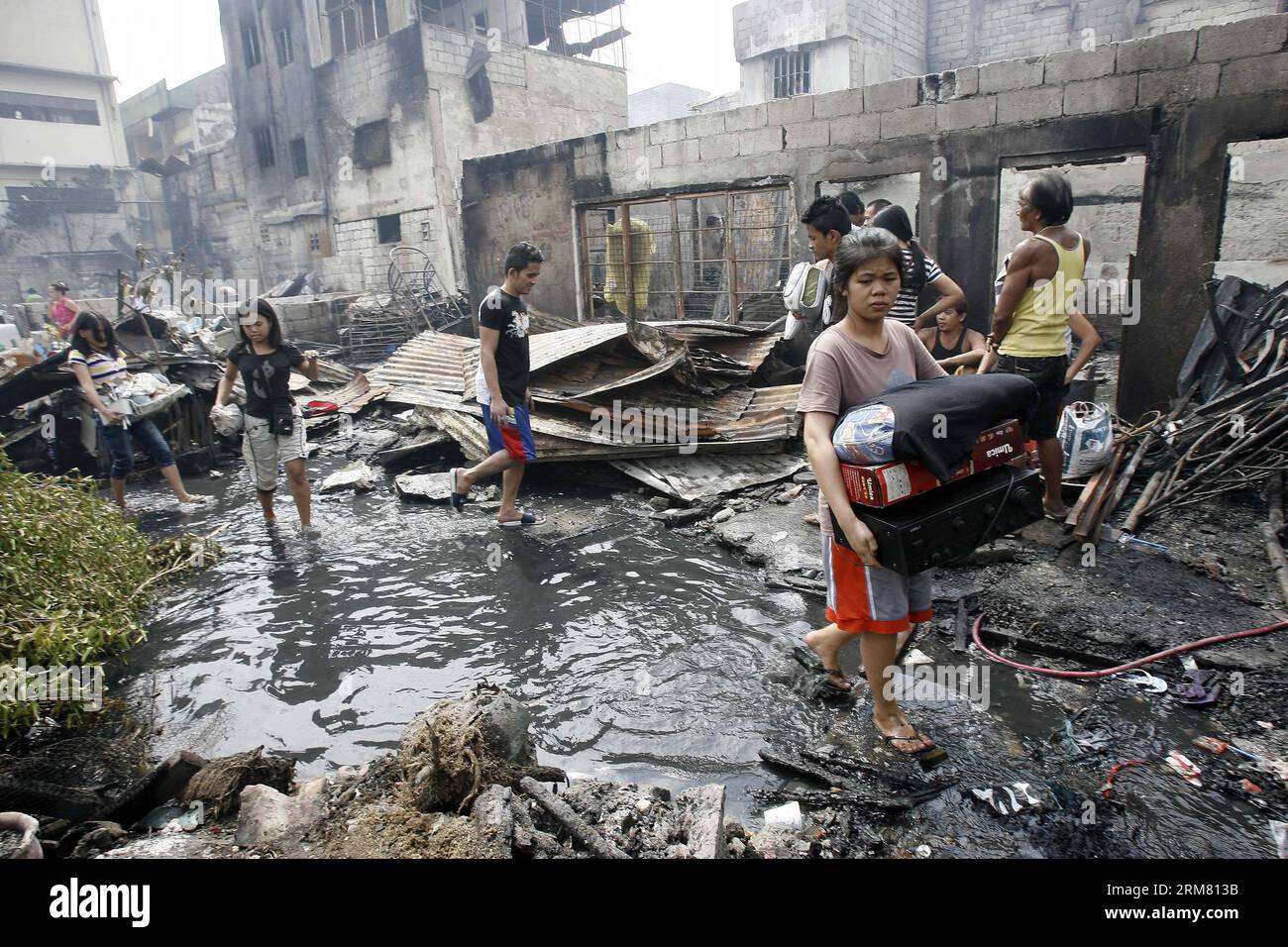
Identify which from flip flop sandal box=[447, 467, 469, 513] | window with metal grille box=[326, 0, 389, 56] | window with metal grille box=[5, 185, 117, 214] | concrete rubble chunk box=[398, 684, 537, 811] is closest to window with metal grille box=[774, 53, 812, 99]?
window with metal grille box=[326, 0, 389, 56]

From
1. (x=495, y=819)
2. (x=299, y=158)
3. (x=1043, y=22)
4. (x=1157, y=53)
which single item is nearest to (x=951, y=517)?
(x=495, y=819)

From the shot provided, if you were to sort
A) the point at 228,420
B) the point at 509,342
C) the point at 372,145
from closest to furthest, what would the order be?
the point at 509,342 < the point at 228,420 < the point at 372,145

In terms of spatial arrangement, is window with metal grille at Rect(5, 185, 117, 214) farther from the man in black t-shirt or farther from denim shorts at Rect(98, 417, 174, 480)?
the man in black t-shirt

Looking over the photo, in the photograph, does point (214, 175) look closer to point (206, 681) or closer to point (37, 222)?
point (37, 222)

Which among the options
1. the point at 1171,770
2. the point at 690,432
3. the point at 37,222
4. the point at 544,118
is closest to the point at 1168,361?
the point at 690,432

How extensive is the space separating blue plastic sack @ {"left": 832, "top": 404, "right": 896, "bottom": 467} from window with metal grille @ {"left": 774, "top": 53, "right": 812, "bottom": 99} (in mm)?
20416

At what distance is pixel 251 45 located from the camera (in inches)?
932

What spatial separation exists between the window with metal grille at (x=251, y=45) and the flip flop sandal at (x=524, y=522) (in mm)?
25066

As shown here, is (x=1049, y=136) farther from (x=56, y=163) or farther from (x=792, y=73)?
(x=56, y=163)

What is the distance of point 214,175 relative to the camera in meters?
27.8

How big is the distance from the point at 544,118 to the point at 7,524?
64.6 ft

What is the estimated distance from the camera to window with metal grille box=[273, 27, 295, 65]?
880 inches

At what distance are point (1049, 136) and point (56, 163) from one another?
128ft
